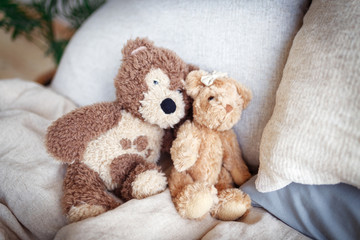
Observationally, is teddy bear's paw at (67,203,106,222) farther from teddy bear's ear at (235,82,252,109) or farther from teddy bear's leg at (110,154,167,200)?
teddy bear's ear at (235,82,252,109)

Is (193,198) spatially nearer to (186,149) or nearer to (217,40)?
(186,149)

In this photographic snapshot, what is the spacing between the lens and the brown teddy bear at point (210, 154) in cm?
54

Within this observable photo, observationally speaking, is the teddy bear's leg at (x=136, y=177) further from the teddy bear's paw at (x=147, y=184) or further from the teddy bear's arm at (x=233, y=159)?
the teddy bear's arm at (x=233, y=159)

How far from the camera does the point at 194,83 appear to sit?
59cm

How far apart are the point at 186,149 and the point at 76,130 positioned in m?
0.26

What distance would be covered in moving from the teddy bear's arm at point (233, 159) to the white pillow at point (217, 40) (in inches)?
1.9

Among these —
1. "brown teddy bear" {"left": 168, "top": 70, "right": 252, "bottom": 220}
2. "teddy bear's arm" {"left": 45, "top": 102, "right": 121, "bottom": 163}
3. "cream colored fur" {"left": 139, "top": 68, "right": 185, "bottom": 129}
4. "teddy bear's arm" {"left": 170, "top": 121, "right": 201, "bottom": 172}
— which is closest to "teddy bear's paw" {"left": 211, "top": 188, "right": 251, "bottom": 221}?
"brown teddy bear" {"left": 168, "top": 70, "right": 252, "bottom": 220}

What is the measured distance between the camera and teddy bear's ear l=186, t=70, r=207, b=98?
0.59 metres

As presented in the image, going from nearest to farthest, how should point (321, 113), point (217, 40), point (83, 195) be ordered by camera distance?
point (321, 113), point (83, 195), point (217, 40)

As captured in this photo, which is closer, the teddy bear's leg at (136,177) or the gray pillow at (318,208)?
the gray pillow at (318,208)

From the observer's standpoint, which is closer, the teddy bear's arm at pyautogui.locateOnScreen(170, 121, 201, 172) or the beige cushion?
the beige cushion

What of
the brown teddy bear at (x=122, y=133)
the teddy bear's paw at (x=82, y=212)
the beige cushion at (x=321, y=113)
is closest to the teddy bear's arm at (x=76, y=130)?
the brown teddy bear at (x=122, y=133)

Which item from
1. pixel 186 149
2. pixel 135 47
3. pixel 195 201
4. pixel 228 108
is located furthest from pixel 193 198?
pixel 135 47

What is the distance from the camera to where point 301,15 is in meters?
0.64
